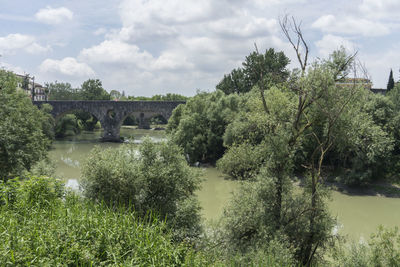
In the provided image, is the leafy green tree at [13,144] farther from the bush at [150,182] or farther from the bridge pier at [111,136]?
the bridge pier at [111,136]

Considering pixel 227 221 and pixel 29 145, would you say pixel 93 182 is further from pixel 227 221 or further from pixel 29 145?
pixel 29 145

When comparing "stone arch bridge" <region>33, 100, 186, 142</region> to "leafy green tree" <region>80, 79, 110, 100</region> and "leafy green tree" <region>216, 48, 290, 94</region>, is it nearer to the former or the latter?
"leafy green tree" <region>216, 48, 290, 94</region>

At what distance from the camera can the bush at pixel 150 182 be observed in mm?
11891

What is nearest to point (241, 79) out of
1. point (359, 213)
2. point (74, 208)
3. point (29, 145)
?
point (359, 213)

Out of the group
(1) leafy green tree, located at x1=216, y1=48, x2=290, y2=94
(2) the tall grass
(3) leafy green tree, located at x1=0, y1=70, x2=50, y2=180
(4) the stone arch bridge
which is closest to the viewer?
(2) the tall grass

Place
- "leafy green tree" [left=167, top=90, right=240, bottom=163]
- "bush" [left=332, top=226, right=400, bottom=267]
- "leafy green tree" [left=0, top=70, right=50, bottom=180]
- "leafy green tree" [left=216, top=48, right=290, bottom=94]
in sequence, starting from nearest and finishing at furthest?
"bush" [left=332, top=226, right=400, bottom=267] < "leafy green tree" [left=0, top=70, right=50, bottom=180] < "leafy green tree" [left=167, top=90, right=240, bottom=163] < "leafy green tree" [left=216, top=48, right=290, bottom=94]

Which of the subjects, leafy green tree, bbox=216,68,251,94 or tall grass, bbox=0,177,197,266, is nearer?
tall grass, bbox=0,177,197,266

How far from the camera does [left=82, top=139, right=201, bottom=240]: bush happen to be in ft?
39.0

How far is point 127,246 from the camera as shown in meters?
6.48

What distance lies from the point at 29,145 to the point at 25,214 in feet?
36.3

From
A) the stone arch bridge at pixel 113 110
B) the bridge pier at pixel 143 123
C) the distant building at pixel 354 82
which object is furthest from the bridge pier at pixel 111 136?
the distant building at pixel 354 82

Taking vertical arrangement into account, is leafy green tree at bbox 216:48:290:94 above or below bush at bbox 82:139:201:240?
above

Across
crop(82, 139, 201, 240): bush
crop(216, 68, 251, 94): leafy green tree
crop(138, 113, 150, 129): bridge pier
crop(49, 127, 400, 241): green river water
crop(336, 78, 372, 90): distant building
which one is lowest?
crop(49, 127, 400, 241): green river water

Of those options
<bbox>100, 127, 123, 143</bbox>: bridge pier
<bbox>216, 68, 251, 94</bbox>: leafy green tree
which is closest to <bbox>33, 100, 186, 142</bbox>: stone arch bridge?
<bbox>100, 127, 123, 143</bbox>: bridge pier
